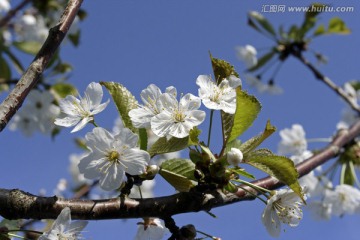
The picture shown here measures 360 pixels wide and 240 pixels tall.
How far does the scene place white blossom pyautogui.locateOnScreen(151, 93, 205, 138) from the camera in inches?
57.2

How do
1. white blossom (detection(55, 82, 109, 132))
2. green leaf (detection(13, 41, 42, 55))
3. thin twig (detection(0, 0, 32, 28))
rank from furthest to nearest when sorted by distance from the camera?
thin twig (detection(0, 0, 32, 28)) → green leaf (detection(13, 41, 42, 55)) → white blossom (detection(55, 82, 109, 132))

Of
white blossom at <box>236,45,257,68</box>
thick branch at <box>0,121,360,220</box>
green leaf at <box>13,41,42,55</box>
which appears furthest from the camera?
white blossom at <box>236,45,257,68</box>

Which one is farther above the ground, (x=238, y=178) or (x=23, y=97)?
(x=23, y=97)

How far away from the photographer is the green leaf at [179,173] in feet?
4.86

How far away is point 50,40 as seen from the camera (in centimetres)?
148

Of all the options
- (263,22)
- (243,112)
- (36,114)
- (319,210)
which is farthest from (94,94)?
(263,22)

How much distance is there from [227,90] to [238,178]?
0.29 m

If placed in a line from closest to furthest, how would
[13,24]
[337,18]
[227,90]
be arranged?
[227,90] < [337,18] < [13,24]

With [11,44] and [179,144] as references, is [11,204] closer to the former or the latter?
[179,144]

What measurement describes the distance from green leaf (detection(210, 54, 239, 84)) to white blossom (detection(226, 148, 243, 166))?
0.95 feet

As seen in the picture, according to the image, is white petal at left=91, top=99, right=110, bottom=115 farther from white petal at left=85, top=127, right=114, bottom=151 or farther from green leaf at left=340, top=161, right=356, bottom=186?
green leaf at left=340, top=161, right=356, bottom=186

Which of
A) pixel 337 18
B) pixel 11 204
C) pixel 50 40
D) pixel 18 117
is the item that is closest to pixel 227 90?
pixel 50 40

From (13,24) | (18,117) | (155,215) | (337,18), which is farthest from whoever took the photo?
(13,24)

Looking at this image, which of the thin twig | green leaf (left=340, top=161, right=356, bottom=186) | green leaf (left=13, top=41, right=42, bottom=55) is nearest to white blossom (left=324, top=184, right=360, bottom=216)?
green leaf (left=340, top=161, right=356, bottom=186)
